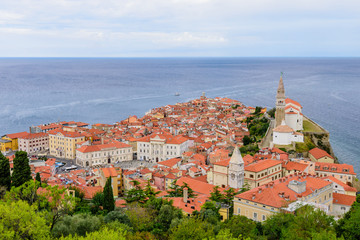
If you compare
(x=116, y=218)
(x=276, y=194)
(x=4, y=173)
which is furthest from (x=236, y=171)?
(x=4, y=173)

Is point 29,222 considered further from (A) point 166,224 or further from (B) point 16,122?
(B) point 16,122

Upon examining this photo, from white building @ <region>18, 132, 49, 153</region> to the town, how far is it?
0.15 m

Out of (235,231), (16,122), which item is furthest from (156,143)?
(16,122)

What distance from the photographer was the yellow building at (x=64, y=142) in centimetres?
5203

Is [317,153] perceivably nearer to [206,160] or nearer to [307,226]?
[206,160]

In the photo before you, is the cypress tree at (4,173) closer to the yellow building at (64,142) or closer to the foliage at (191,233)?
the foliage at (191,233)

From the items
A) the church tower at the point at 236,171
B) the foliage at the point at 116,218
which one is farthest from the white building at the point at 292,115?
the foliage at the point at 116,218

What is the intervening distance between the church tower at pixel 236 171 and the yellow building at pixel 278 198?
15.3 feet

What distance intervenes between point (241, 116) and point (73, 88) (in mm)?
81506

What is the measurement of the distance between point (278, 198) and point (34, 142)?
4292cm

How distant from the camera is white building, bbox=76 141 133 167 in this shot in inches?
1907

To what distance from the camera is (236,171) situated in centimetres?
3012

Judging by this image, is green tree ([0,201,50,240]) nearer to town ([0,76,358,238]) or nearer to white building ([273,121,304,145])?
town ([0,76,358,238])

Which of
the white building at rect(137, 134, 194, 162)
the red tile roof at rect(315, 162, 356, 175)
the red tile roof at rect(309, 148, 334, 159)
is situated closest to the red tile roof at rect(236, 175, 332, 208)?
the red tile roof at rect(315, 162, 356, 175)
